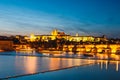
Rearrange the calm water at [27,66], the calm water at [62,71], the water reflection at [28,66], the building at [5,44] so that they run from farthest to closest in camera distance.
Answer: the building at [5,44] < the water reflection at [28,66] < the calm water at [27,66] < the calm water at [62,71]

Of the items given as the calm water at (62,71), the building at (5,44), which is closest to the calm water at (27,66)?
the calm water at (62,71)

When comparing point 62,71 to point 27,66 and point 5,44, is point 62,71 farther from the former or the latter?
point 5,44

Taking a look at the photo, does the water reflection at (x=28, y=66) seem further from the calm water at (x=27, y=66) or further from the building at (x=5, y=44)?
the building at (x=5, y=44)

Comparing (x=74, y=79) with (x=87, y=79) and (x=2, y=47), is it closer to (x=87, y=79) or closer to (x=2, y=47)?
(x=87, y=79)

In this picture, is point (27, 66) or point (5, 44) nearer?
point (27, 66)

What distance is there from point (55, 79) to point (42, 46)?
242 feet

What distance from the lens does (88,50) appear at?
83438 millimetres

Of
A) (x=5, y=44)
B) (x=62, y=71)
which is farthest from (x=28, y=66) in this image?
(x=5, y=44)

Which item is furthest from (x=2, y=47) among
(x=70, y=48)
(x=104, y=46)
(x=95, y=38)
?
(x=95, y=38)

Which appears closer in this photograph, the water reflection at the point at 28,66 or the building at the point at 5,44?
the water reflection at the point at 28,66

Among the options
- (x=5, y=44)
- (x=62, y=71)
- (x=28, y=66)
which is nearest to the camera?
(x=62, y=71)

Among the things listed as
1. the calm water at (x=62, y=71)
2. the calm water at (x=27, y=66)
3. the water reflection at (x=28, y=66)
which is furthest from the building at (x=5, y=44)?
the calm water at (x=62, y=71)

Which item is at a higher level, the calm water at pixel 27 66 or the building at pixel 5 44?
the building at pixel 5 44

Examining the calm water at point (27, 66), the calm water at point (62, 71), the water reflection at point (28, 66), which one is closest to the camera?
the calm water at point (62, 71)
